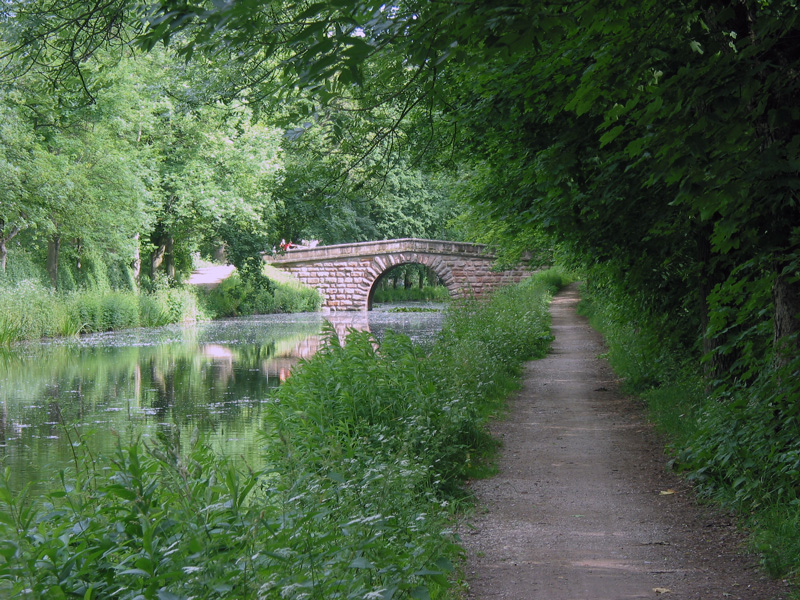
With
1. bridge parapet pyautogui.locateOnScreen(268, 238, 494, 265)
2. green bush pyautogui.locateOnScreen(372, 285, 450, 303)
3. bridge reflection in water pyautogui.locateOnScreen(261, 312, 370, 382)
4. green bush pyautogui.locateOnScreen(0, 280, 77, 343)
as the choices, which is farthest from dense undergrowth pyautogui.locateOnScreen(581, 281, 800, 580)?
green bush pyautogui.locateOnScreen(372, 285, 450, 303)

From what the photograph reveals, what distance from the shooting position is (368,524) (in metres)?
3.15

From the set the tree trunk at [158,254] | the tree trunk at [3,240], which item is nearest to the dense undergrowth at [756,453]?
the tree trunk at [3,240]

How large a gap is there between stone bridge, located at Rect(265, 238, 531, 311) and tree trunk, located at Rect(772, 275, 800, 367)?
34.3m

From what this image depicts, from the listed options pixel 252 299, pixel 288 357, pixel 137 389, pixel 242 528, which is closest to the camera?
pixel 242 528

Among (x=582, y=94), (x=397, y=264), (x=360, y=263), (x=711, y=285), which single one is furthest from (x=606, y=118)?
(x=397, y=264)

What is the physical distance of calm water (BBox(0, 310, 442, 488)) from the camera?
28.1 feet

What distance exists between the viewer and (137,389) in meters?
12.8

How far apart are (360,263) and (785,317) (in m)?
35.0

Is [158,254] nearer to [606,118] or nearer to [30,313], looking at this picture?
[30,313]

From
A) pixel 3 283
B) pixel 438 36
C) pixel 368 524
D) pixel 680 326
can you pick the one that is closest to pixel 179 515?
pixel 368 524

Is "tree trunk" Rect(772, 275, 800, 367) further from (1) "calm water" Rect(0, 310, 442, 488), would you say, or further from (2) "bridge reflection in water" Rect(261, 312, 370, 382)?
(2) "bridge reflection in water" Rect(261, 312, 370, 382)

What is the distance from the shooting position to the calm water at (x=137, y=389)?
8570 millimetres

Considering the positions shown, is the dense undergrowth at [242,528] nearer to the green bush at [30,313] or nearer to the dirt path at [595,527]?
the dirt path at [595,527]

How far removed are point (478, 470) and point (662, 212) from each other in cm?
256
